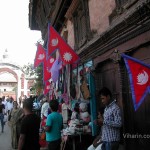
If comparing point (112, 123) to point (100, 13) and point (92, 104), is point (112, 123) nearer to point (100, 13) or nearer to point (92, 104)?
point (92, 104)

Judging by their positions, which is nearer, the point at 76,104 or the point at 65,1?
the point at 76,104

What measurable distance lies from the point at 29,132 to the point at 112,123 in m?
1.45

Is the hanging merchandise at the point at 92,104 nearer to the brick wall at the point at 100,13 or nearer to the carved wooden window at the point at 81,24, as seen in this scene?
the brick wall at the point at 100,13

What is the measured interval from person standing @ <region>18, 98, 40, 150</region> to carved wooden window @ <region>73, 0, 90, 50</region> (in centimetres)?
496

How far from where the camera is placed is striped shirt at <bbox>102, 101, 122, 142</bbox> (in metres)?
4.02

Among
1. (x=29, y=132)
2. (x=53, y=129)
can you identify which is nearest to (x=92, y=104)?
(x=53, y=129)

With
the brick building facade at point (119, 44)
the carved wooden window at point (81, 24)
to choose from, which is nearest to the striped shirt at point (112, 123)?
the brick building facade at point (119, 44)

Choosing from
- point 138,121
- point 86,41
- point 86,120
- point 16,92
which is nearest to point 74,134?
point 86,120

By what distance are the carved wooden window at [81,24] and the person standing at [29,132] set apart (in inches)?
195

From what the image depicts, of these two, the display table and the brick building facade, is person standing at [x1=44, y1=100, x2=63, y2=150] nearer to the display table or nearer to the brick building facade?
the display table

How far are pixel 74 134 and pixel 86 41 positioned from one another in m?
3.82

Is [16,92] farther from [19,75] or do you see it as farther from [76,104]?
[76,104]

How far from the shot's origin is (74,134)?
6074 millimetres

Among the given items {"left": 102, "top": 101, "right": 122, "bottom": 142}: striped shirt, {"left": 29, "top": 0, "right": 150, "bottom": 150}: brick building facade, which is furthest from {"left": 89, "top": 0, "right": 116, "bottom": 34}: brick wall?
{"left": 102, "top": 101, "right": 122, "bottom": 142}: striped shirt
